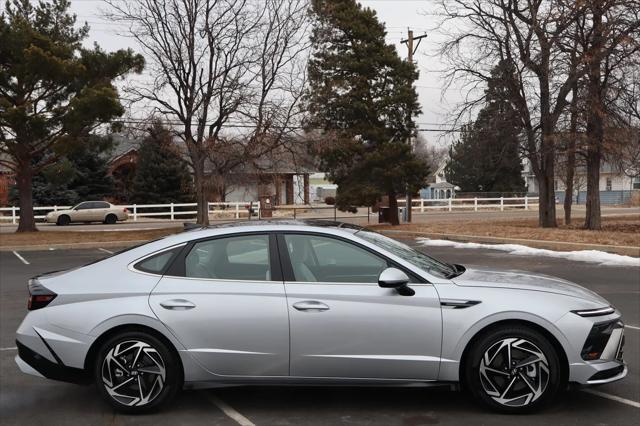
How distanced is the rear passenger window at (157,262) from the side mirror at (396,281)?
1.59m

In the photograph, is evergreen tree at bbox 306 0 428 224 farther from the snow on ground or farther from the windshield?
the windshield

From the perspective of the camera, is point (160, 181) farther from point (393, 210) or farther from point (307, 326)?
point (307, 326)

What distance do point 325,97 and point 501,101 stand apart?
7399 millimetres

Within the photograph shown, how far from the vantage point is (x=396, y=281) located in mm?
4215

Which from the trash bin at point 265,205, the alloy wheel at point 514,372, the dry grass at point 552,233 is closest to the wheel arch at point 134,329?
the alloy wheel at point 514,372

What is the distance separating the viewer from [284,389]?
5090 mm

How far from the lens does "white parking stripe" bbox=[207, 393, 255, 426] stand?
433cm

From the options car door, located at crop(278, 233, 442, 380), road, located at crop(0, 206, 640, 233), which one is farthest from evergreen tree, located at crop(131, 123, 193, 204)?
car door, located at crop(278, 233, 442, 380)

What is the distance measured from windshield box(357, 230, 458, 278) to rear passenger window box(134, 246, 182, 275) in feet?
4.81

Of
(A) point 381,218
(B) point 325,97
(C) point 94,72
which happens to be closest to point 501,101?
(B) point 325,97

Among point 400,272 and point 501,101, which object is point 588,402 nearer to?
point 400,272

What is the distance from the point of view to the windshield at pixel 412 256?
4.64 meters

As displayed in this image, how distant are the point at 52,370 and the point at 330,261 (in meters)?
2.23

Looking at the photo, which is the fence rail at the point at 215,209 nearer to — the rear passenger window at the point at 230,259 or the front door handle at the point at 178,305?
the rear passenger window at the point at 230,259
